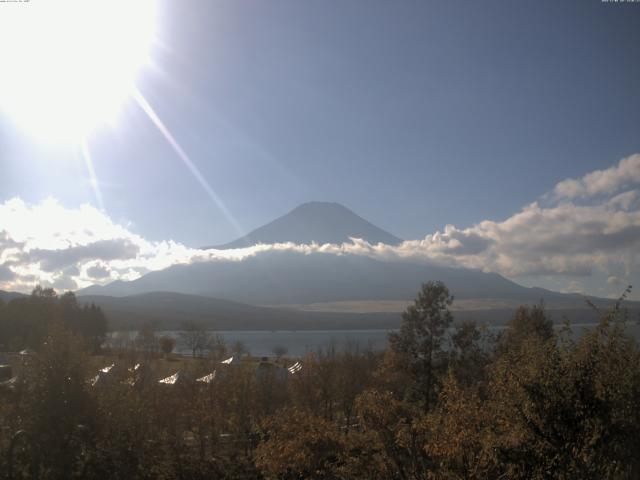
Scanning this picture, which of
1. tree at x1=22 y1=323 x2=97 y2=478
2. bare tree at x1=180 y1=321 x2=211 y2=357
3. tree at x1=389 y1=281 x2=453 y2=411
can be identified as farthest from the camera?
bare tree at x1=180 y1=321 x2=211 y2=357

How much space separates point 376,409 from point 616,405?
12.8 ft

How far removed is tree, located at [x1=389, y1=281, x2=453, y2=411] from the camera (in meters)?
24.0

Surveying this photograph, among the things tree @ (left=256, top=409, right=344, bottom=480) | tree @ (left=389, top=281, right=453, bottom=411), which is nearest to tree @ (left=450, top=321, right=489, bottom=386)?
tree @ (left=389, top=281, right=453, bottom=411)

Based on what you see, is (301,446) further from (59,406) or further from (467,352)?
(467,352)

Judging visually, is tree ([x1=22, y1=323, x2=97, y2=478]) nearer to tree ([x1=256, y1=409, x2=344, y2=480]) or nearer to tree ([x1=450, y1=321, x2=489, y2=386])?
tree ([x1=256, y1=409, x2=344, y2=480])

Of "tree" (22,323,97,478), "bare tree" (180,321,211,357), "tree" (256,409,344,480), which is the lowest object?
"bare tree" (180,321,211,357)

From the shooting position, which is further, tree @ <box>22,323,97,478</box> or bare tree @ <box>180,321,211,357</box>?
bare tree @ <box>180,321,211,357</box>

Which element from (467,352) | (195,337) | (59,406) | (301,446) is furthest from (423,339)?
(195,337)

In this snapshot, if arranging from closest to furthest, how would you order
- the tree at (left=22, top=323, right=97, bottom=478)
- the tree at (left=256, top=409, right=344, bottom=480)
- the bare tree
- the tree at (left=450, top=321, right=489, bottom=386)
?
1. the tree at (left=22, top=323, right=97, bottom=478)
2. the tree at (left=256, top=409, right=344, bottom=480)
3. the tree at (left=450, top=321, right=489, bottom=386)
4. the bare tree

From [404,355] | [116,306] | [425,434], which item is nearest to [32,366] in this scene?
[425,434]

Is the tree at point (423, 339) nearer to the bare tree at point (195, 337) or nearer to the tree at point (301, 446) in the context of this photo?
the tree at point (301, 446)

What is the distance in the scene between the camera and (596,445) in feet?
24.0

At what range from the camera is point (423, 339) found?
2480 cm

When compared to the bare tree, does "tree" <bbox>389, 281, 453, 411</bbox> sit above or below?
above
